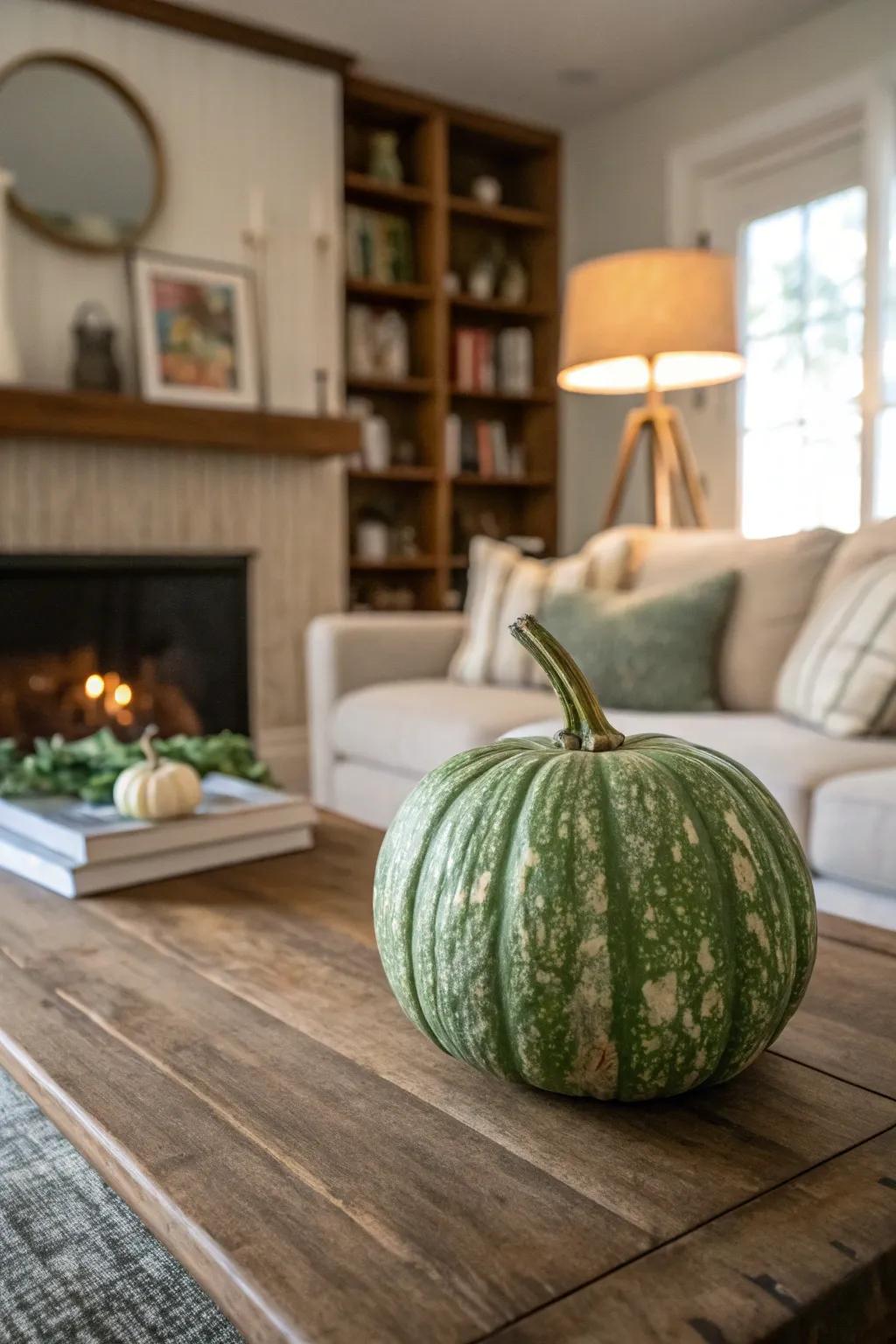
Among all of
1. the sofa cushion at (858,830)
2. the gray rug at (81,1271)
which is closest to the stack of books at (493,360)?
the sofa cushion at (858,830)

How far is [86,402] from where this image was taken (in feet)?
11.2

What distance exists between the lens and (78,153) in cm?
360

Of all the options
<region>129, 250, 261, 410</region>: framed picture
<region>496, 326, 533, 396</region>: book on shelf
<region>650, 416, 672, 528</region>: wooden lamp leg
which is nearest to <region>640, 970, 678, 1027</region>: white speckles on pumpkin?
<region>650, 416, 672, 528</region>: wooden lamp leg

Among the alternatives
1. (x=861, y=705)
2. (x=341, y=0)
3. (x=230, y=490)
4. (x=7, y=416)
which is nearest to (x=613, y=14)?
(x=341, y=0)

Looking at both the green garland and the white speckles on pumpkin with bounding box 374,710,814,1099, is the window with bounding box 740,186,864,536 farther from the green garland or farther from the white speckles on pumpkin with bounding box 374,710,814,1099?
the white speckles on pumpkin with bounding box 374,710,814,1099

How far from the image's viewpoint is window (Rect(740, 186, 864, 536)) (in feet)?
12.6

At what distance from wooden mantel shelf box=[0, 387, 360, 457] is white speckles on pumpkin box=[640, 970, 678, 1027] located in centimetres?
315

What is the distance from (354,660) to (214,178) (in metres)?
2.05

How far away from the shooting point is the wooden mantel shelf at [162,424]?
10.9ft

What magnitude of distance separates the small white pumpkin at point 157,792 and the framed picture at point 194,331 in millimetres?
2616

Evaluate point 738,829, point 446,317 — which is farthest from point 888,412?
point 738,829

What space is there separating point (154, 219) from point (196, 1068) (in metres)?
3.60

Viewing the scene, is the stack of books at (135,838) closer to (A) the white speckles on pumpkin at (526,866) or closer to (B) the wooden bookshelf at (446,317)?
(A) the white speckles on pumpkin at (526,866)

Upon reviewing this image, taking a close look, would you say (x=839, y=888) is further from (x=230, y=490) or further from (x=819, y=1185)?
(x=230, y=490)
